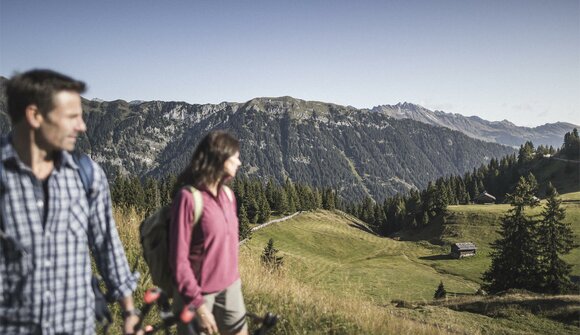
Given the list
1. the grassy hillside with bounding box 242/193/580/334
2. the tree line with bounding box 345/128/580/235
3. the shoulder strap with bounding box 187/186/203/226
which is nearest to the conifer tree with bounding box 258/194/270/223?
the grassy hillside with bounding box 242/193/580/334

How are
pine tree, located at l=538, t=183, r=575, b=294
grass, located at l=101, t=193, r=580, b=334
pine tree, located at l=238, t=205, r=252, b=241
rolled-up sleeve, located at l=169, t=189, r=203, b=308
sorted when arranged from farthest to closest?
pine tree, located at l=238, t=205, r=252, b=241 → pine tree, located at l=538, t=183, r=575, b=294 → grass, located at l=101, t=193, r=580, b=334 → rolled-up sleeve, located at l=169, t=189, r=203, b=308

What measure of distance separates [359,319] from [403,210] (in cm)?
11736

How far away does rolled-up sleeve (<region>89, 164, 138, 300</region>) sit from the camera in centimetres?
305

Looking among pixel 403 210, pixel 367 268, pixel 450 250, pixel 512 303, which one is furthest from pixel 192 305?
pixel 403 210

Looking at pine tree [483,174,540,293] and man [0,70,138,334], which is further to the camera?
pine tree [483,174,540,293]

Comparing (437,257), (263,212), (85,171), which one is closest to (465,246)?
(437,257)

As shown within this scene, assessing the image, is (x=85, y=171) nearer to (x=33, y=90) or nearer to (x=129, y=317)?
(x=33, y=90)

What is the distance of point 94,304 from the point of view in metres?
3.01

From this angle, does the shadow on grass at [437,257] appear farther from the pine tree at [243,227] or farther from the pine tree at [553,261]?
the pine tree at [243,227]

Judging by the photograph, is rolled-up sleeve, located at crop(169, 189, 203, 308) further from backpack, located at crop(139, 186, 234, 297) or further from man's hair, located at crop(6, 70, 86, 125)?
man's hair, located at crop(6, 70, 86, 125)

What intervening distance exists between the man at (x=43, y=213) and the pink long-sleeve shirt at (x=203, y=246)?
0.82m

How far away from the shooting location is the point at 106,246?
3117 millimetres

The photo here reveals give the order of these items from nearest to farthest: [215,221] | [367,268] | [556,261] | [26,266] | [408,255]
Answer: [26,266] < [215,221] < [556,261] < [367,268] < [408,255]

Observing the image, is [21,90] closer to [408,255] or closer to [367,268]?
[367,268]
